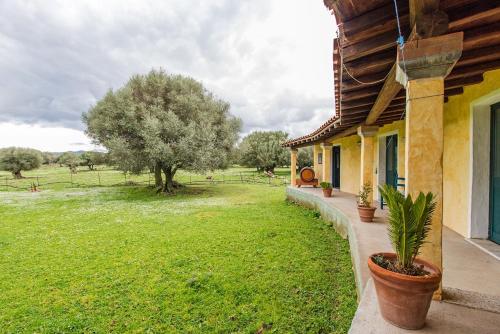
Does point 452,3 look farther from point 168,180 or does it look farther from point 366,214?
point 168,180

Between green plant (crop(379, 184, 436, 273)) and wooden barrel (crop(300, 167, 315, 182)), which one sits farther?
wooden barrel (crop(300, 167, 315, 182))

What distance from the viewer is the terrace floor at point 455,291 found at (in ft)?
5.62

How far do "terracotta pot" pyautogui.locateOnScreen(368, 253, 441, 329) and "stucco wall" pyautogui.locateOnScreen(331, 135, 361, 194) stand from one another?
784cm

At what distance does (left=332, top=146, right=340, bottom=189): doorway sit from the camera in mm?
11125

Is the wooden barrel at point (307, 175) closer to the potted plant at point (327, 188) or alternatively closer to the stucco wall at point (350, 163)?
the stucco wall at point (350, 163)

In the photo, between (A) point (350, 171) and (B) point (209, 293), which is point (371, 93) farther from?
(A) point (350, 171)

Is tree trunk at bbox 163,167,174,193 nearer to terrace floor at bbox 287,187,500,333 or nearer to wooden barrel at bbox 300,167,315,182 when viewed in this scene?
wooden barrel at bbox 300,167,315,182

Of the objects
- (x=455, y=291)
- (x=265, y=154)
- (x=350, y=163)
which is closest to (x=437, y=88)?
(x=455, y=291)

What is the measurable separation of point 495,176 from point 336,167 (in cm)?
782

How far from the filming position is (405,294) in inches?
63.0

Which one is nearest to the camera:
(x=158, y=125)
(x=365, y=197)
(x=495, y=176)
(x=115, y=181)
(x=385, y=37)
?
(x=385, y=37)

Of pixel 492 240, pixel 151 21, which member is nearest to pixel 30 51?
pixel 151 21

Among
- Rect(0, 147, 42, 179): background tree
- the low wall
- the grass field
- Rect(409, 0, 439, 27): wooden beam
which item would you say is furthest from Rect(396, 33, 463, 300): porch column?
Rect(0, 147, 42, 179): background tree

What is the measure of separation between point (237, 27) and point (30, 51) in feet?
26.6
